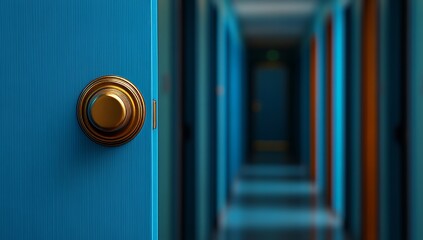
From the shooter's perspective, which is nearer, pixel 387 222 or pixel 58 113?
pixel 58 113

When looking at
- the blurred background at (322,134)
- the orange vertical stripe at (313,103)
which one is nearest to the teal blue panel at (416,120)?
the blurred background at (322,134)

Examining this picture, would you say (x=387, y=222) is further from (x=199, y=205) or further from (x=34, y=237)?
(x=34, y=237)

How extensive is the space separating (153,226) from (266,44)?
1381cm

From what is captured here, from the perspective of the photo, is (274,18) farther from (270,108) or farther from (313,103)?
(270,108)

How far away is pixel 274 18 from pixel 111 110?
9.54 metres

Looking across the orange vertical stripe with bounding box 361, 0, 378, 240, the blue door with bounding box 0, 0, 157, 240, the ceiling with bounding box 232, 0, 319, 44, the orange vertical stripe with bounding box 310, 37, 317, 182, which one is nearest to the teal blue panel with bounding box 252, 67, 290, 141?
the ceiling with bounding box 232, 0, 319, 44

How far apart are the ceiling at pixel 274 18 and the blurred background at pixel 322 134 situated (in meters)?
0.05

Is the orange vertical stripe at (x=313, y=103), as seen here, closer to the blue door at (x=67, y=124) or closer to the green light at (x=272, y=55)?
the green light at (x=272, y=55)

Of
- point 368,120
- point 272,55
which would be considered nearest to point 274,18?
point 272,55

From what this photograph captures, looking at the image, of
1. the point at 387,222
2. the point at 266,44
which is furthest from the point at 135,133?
the point at 266,44

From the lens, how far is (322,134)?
25.2 feet

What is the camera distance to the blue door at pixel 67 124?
0.93m

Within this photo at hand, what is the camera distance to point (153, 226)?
37.1 inches

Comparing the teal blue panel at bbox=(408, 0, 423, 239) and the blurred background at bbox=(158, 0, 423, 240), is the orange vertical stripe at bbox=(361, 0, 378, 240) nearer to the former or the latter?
the blurred background at bbox=(158, 0, 423, 240)
